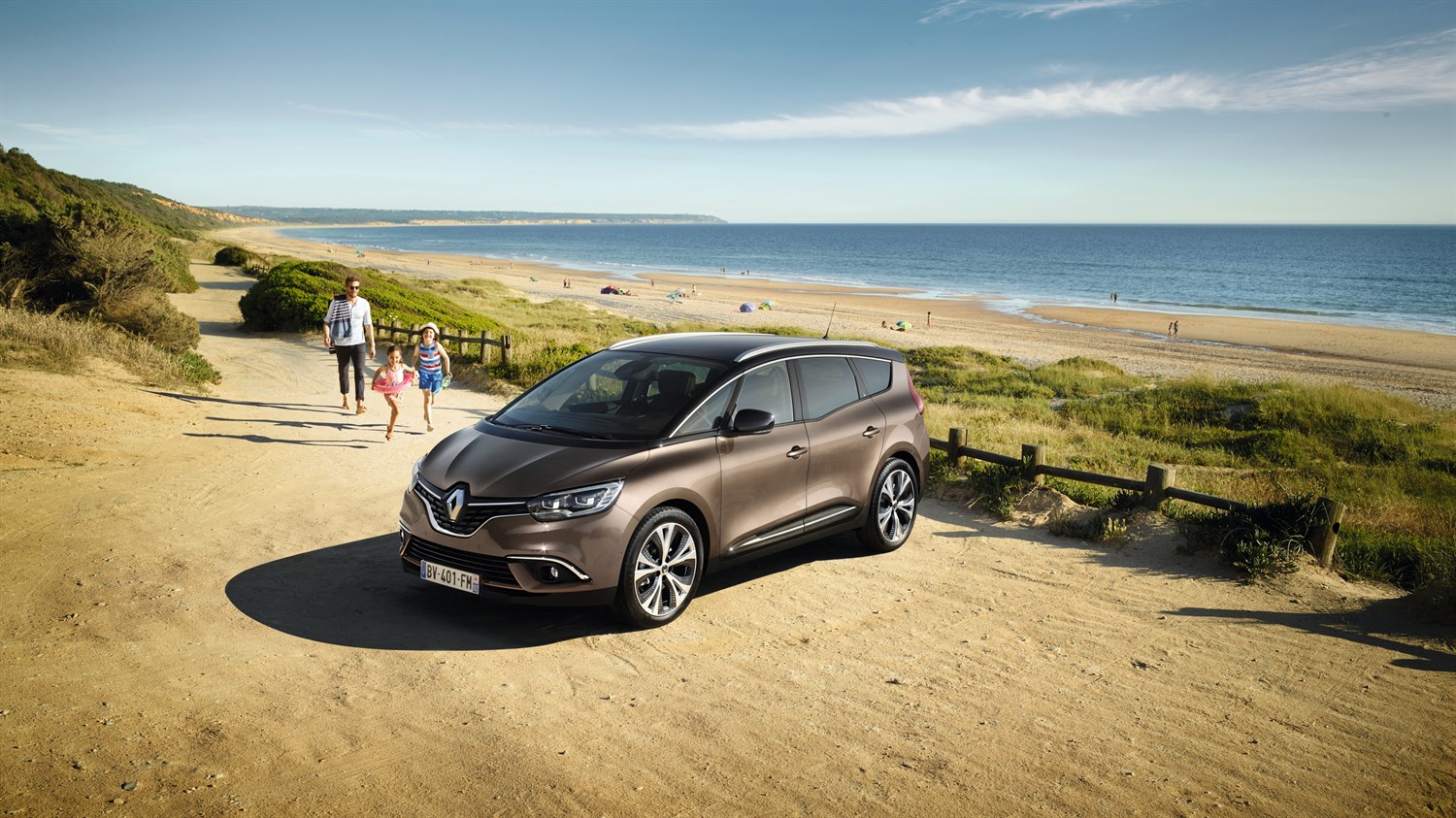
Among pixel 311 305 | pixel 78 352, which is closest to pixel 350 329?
pixel 78 352

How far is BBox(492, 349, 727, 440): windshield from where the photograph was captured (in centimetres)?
614

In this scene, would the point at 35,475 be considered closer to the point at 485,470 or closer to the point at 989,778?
the point at 485,470

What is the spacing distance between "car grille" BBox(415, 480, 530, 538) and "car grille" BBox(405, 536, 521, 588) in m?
0.13

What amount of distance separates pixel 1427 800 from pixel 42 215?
81.5ft

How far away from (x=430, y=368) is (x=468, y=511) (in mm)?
7123

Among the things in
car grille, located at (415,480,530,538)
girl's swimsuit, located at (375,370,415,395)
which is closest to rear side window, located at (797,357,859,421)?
car grille, located at (415,480,530,538)

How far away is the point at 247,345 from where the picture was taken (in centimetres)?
2000

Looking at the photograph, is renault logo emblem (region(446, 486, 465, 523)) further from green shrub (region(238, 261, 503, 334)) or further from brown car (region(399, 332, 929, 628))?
green shrub (region(238, 261, 503, 334))

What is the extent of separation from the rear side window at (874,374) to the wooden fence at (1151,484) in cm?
249

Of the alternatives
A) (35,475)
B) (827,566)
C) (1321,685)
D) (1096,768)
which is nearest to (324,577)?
(827,566)

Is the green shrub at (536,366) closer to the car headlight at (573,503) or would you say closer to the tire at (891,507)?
the tire at (891,507)

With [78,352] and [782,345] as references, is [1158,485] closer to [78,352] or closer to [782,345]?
[782,345]

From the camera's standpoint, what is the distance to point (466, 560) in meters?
5.57

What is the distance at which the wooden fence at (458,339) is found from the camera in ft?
57.5
